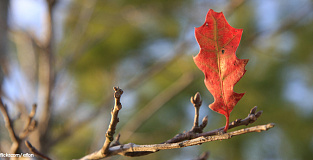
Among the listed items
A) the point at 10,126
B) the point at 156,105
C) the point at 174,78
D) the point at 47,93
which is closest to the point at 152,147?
the point at 10,126

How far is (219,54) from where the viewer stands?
352mm

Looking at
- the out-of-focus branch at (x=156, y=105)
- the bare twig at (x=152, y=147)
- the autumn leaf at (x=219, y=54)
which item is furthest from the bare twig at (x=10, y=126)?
the out-of-focus branch at (x=156, y=105)

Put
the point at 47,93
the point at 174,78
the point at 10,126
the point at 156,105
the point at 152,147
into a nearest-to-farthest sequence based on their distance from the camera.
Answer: the point at 152,147, the point at 10,126, the point at 47,93, the point at 156,105, the point at 174,78

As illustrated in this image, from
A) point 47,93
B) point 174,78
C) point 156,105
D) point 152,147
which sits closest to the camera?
point 152,147

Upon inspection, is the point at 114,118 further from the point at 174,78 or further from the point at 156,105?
the point at 174,78

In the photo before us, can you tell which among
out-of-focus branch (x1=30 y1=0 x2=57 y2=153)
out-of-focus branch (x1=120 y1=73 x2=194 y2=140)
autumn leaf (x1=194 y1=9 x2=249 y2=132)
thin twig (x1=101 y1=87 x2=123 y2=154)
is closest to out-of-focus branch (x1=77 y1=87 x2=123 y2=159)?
thin twig (x1=101 y1=87 x2=123 y2=154)

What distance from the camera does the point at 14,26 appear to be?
1.50m

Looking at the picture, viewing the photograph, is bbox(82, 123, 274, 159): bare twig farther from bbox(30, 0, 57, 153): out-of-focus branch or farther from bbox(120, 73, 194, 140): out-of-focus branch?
bbox(120, 73, 194, 140): out-of-focus branch

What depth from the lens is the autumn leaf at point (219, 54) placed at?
1.13 feet

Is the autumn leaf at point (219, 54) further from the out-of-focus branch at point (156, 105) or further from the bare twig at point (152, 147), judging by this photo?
the out-of-focus branch at point (156, 105)

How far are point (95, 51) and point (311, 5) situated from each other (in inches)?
65.5

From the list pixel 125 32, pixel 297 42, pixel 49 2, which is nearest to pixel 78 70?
pixel 125 32

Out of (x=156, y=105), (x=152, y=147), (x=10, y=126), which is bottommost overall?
(x=152, y=147)

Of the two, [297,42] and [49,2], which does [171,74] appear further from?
[49,2]
